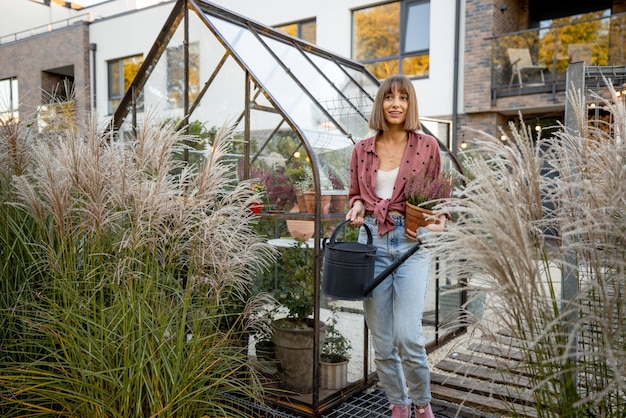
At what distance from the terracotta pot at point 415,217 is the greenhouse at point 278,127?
644 millimetres

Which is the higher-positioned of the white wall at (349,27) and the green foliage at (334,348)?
the white wall at (349,27)

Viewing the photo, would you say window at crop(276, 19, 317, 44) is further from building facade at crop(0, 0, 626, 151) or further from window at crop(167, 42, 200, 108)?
window at crop(167, 42, 200, 108)

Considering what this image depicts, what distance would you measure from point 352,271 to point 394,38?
8797 mm

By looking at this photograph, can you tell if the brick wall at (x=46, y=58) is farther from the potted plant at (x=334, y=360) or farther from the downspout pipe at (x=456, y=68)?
the potted plant at (x=334, y=360)

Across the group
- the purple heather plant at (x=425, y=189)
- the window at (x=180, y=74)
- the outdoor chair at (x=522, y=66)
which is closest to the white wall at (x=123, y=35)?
the outdoor chair at (x=522, y=66)

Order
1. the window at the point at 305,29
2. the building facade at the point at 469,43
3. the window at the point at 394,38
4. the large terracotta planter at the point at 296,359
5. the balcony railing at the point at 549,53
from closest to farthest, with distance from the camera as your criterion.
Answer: the large terracotta planter at the point at 296,359 → the balcony railing at the point at 549,53 → the building facade at the point at 469,43 → the window at the point at 394,38 → the window at the point at 305,29

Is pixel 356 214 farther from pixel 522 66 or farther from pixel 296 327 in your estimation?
pixel 522 66

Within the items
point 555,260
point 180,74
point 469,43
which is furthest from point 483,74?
point 555,260

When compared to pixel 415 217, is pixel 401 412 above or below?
below

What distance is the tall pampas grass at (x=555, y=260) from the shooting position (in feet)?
3.97

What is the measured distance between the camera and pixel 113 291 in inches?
79.1

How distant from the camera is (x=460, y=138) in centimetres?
927

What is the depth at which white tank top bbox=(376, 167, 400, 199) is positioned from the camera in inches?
95.5

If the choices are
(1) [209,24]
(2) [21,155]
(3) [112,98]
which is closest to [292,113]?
Answer: (1) [209,24]
